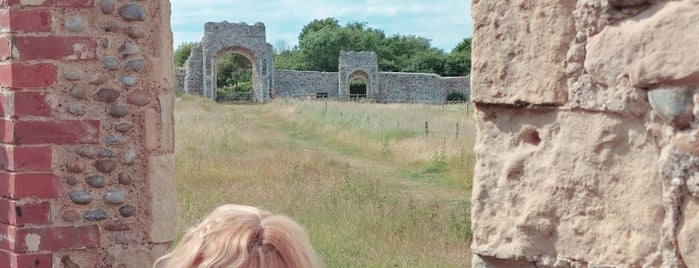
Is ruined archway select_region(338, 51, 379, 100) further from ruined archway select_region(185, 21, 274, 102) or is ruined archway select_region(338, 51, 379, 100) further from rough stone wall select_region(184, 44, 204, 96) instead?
rough stone wall select_region(184, 44, 204, 96)

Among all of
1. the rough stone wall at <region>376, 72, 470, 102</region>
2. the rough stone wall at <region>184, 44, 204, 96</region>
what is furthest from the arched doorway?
the rough stone wall at <region>184, 44, 204, 96</region>

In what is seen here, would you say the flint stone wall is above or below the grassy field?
above

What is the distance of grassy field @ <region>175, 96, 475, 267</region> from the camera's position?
24.9 feet

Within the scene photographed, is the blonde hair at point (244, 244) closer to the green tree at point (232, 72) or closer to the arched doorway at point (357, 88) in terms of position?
the arched doorway at point (357, 88)

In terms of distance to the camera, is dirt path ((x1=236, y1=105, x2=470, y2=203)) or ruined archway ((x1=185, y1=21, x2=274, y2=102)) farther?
ruined archway ((x1=185, y1=21, x2=274, y2=102))

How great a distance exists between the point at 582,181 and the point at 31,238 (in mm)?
2935

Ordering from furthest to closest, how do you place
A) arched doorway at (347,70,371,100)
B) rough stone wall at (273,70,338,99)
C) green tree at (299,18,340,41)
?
green tree at (299,18,340,41) < arched doorway at (347,70,371,100) < rough stone wall at (273,70,338,99)

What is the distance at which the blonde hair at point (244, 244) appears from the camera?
5.84 ft

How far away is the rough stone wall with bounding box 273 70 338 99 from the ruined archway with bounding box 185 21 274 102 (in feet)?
5.10

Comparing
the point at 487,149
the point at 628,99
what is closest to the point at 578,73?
the point at 628,99

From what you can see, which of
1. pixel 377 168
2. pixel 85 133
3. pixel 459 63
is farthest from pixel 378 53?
pixel 85 133

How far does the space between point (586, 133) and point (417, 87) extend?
126ft

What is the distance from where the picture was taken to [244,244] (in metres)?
1.79

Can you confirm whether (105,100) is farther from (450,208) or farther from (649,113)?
(450,208)
